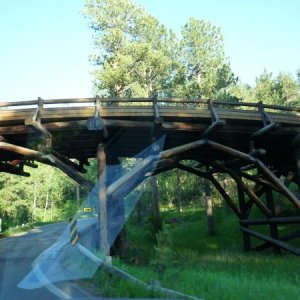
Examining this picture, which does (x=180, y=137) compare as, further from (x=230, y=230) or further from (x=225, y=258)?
(x=230, y=230)

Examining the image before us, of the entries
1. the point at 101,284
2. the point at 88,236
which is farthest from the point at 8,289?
the point at 88,236

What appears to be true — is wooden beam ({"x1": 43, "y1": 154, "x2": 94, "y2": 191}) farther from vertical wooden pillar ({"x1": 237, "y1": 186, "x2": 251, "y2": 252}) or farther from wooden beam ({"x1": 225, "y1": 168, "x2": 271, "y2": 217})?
vertical wooden pillar ({"x1": 237, "y1": 186, "x2": 251, "y2": 252})

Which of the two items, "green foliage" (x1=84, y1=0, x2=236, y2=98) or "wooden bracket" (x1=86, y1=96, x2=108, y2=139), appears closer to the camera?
"wooden bracket" (x1=86, y1=96, x2=108, y2=139)

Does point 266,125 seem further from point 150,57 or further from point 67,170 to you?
point 150,57

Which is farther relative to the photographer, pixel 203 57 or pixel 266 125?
pixel 203 57

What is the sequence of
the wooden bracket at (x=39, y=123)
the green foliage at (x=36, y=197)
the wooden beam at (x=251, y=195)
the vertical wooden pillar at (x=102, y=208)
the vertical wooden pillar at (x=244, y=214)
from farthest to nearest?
the green foliage at (x=36, y=197) → the vertical wooden pillar at (x=244, y=214) → the wooden beam at (x=251, y=195) → the wooden bracket at (x=39, y=123) → the vertical wooden pillar at (x=102, y=208)

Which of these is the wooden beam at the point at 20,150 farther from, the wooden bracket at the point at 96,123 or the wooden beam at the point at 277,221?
the wooden beam at the point at 277,221

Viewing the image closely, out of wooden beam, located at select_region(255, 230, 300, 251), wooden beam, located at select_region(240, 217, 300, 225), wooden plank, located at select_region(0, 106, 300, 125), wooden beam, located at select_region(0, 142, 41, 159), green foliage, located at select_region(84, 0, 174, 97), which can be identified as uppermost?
green foliage, located at select_region(84, 0, 174, 97)

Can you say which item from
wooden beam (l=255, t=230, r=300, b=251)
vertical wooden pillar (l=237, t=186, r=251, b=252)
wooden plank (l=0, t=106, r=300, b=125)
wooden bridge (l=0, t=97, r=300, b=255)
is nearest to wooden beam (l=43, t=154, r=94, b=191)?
wooden bridge (l=0, t=97, r=300, b=255)

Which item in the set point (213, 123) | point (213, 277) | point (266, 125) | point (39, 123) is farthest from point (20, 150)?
point (266, 125)

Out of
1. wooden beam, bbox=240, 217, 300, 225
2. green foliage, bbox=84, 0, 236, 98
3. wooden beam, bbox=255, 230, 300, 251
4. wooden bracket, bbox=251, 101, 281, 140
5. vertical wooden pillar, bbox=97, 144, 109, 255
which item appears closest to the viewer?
vertical wooden pillar, bbox=97, 144, 109, 255

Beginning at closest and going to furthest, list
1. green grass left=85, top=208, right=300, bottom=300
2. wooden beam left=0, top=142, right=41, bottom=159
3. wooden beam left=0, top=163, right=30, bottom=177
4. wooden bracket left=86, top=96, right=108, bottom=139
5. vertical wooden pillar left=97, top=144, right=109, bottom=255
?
1. green grass left=85, top=208, right=300, bottom=300
2. vertical wooden pillar left=97, top=144, right=109, bottom=255
3. wooden bracket left=86, top=96, right=108, bottom=139
4. wooden beam left=0, top=142, right=41, bottom=159
5. wooden beam left=0, top=163, right=30, bottom=177

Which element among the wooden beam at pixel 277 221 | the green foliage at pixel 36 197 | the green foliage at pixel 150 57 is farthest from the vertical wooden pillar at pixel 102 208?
the green foliage at pixel 36 197

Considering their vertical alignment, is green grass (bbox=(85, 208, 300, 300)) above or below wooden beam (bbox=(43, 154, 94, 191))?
below
